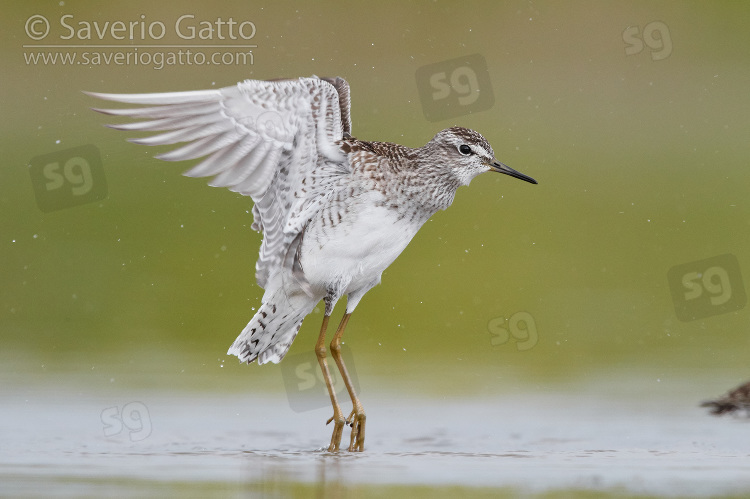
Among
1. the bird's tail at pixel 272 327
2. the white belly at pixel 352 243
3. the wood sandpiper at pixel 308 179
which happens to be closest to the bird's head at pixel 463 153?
the wood sandpiper at pixel 308 179

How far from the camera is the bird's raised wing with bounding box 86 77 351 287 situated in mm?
7406

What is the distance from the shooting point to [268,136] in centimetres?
755

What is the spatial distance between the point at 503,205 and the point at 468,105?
91.9 inches

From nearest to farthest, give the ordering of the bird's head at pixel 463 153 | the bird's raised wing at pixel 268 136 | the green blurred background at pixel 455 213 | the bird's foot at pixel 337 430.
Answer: the bird's raised wing at pixel 268 136
the bird's foot at pixel 337 430
the bird's head at pixel 463 153
the green blurred background at pixel 455 213

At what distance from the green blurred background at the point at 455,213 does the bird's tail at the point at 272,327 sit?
3.08ft

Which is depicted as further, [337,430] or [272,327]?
[272,327]

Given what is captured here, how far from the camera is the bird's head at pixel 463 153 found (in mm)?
8148

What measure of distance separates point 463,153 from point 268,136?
4.51 ft

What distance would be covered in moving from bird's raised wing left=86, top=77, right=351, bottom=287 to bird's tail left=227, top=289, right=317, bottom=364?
1.29ft

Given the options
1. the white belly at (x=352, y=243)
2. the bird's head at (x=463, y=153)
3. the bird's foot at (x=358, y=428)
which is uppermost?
the bird's head at (x=463, y=153)

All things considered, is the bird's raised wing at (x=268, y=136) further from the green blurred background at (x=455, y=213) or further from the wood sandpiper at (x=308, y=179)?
the green blurred background at (x=455, y=213)

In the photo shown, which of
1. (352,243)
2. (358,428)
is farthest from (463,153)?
(358,428)

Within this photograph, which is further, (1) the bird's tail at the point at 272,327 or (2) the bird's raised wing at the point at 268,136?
(1) the bird's tail at the point at 272,327

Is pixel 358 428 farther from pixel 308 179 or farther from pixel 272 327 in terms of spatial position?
pixel 308 179
